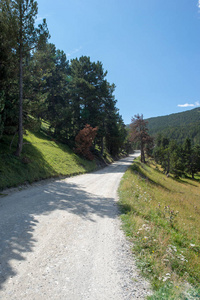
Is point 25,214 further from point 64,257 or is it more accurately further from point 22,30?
point 22,30

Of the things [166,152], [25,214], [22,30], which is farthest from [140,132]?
[25,214]

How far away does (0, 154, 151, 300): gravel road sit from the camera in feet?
8.97

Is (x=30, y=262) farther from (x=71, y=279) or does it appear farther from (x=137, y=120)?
(x=137, y=120)

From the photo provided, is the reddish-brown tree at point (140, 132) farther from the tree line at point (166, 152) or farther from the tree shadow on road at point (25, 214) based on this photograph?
the tree shadow on road at point (25, 214)

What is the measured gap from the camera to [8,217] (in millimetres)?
5660

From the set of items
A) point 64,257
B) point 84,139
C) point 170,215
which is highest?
point 84,139

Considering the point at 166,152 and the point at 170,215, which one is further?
the point at 166,152

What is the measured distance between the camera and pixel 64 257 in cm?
368

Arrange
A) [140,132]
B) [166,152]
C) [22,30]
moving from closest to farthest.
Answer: [22,30]
[140,132]
[166,152]

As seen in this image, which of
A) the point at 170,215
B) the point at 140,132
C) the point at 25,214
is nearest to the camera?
the point at 25,214

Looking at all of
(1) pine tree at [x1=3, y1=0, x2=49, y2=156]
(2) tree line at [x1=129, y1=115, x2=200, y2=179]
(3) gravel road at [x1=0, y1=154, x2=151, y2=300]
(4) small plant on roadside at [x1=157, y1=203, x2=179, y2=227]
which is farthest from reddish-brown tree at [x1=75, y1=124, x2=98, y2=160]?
(3) gravel road at [x1=0, y1=154, x2=151, y2=300]

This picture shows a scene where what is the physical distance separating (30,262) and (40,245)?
69 centimetres

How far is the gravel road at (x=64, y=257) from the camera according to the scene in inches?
108

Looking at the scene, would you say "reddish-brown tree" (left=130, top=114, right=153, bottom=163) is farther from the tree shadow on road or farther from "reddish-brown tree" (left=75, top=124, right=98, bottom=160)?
the tree shadow on road
